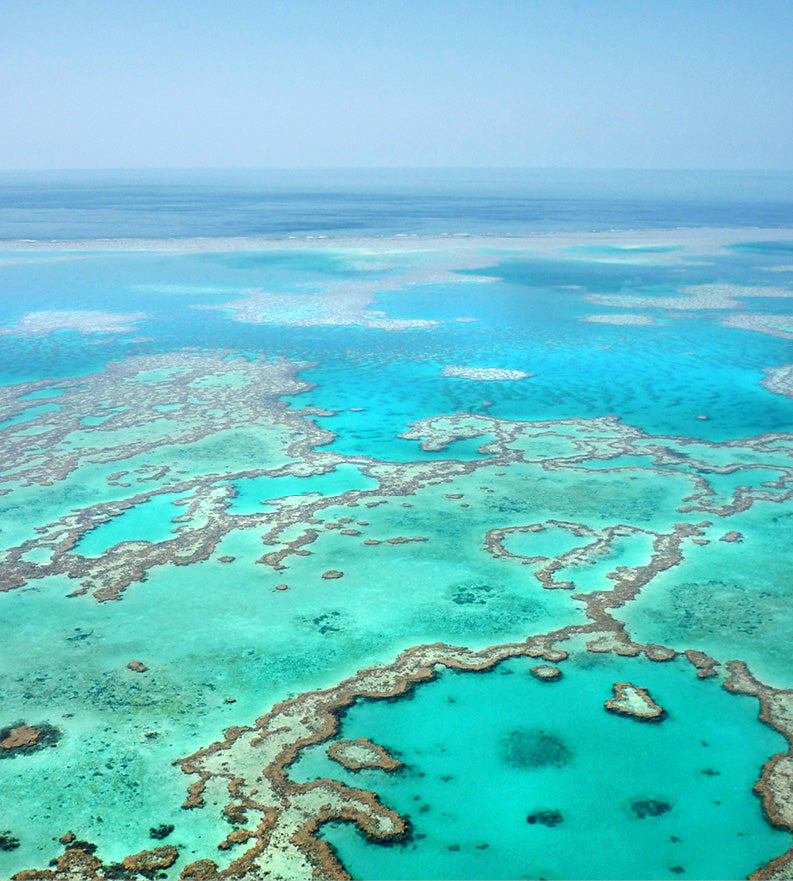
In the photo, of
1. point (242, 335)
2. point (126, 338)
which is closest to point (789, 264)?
point (242, 335)

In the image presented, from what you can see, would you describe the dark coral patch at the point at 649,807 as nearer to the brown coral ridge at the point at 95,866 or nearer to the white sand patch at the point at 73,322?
the brown coral ridge at the point at 95,866

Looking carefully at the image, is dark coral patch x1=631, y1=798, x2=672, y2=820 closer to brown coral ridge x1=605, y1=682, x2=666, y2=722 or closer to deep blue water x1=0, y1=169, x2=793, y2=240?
brown coral ridge x1=605, y1=682, x2=666, y2=722

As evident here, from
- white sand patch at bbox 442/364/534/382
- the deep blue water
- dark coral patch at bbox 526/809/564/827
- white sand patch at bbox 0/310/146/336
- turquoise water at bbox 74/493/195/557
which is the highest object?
the deep blue water

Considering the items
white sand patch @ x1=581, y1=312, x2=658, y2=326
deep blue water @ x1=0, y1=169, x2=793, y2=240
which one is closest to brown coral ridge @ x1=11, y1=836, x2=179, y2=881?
white sand patch @ x1=581, y1=312, x2=658, y2=326

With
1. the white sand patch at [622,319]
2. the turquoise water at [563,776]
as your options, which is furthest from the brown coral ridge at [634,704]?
the white sand patch at [622,319]

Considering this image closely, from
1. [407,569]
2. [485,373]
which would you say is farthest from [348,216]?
[407,569]

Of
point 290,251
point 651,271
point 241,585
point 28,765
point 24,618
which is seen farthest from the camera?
point 290,251

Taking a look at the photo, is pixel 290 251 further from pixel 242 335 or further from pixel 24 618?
pixel 24 618
